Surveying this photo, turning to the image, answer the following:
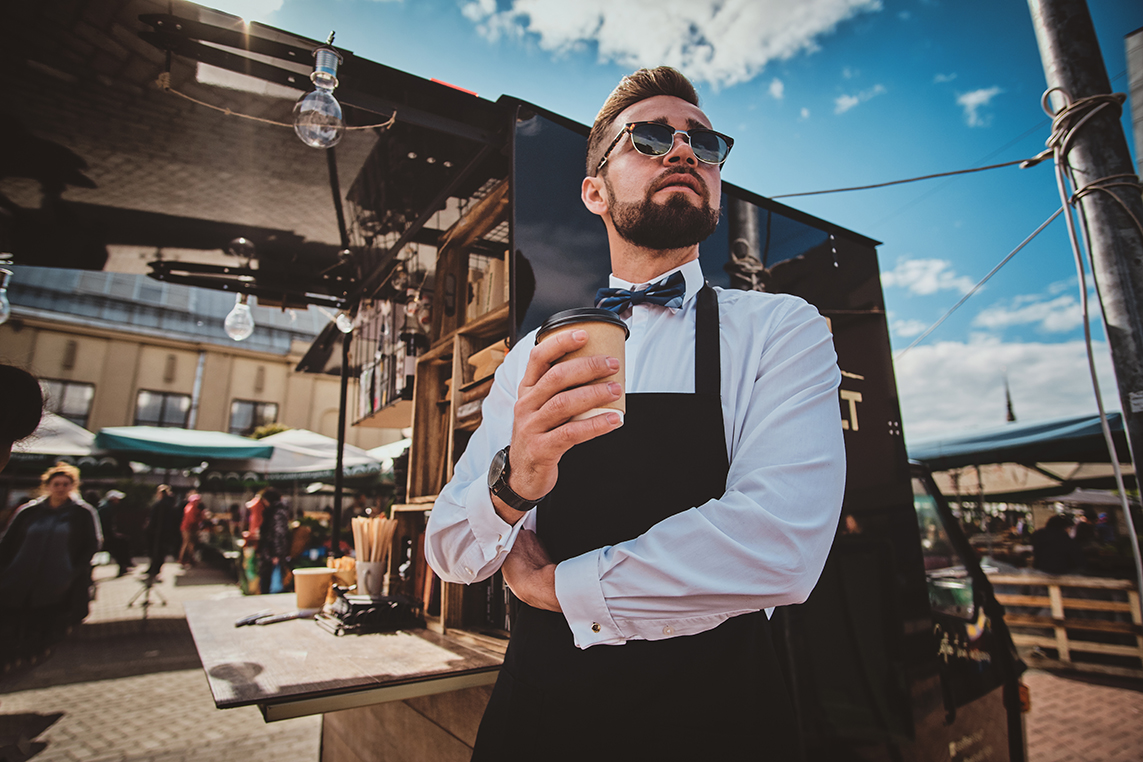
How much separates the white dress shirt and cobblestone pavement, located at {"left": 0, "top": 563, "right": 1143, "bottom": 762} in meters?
3.07

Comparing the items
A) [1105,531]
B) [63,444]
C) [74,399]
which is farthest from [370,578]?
[74,399]

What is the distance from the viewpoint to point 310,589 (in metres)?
3.00

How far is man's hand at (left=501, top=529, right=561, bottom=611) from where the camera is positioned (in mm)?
1110

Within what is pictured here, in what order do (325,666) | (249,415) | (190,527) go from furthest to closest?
(249,415), (190,527), (325,666)

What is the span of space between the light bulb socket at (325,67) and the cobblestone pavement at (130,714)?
3.14 m

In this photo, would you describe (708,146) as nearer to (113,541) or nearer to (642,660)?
(642,660)

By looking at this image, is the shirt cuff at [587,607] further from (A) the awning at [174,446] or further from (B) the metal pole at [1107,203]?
(A) the awning at [174,446]

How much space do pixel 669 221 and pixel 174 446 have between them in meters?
9.32

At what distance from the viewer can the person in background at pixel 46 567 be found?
14.9 ft

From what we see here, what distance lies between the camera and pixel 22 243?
4.12 metres

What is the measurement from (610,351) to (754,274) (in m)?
2.02

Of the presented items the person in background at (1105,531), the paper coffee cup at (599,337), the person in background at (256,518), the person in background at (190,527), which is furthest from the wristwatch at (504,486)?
the person in background at (190,527)

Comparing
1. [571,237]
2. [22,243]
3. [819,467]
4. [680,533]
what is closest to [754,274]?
[571,237]

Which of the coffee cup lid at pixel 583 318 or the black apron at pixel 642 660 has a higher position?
the coffee cup lid at pixel 583 318
